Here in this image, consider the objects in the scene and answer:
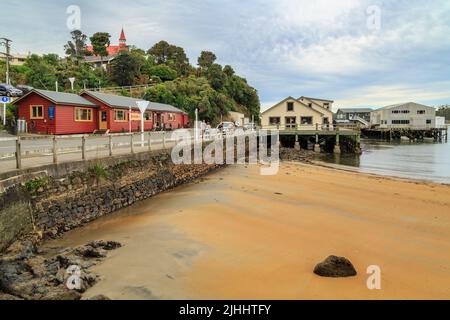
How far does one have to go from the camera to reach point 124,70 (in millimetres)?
57625

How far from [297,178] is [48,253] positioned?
531 inches

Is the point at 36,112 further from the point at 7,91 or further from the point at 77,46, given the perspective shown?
the point at 77,46

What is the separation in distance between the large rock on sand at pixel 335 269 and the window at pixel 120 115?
2726 cm

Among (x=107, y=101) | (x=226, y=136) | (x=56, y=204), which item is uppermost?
(x=107, y=101)

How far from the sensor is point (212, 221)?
32.1 ft

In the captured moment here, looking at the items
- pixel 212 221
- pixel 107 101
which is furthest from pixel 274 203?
pixel 107 101

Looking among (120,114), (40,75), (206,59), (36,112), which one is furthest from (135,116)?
(206,59)

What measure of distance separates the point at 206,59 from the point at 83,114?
57.7 m

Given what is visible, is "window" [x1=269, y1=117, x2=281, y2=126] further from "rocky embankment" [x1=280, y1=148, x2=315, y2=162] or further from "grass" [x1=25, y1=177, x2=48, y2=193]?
"grass" [x1=25, y1=177, x2=48, y2=193]

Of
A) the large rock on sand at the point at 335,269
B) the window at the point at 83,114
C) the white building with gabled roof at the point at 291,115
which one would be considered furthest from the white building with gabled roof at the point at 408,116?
the large rock on sand at the point at 335,269

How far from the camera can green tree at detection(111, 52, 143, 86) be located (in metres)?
57.5

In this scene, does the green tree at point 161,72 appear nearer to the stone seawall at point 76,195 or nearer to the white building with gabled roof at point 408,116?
the white building with gabled roof at point 408,116

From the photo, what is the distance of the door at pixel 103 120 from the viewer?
30031 millimetres
